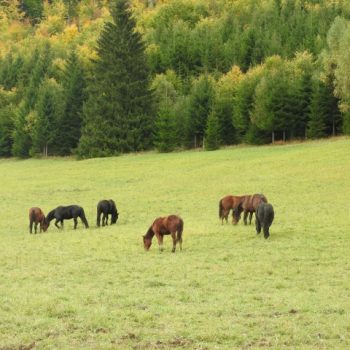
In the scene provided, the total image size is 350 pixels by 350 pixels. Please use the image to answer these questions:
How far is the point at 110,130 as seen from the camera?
7831 cm

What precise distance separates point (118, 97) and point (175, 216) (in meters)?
63.5

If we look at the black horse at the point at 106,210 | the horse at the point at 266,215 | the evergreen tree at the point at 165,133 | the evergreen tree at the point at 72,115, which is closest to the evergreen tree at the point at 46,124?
the evergreen tree at the point at 72,115

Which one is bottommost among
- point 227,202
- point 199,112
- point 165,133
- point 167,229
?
point 167,229

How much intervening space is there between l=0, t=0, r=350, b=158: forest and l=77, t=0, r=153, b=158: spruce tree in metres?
0.14

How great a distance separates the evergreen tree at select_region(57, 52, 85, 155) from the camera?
86125 millimetres

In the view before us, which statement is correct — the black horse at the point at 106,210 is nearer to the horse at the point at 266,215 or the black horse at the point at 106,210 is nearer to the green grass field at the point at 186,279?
the green grass field at the point at 186,279

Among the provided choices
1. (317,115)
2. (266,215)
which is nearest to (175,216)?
(266,215)

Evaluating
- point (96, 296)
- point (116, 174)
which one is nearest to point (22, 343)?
point (96, 296)

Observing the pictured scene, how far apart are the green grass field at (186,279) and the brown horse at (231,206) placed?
53cm

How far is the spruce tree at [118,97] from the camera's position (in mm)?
78062

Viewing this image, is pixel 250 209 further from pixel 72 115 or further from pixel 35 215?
pixel 72 115

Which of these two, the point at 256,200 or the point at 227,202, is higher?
the point at 256,200

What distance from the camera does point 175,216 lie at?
1964 cm

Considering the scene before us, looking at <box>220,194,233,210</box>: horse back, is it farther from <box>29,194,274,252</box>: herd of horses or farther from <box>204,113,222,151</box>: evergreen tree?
<box>204,113,222,151</box>: evergreen tree
